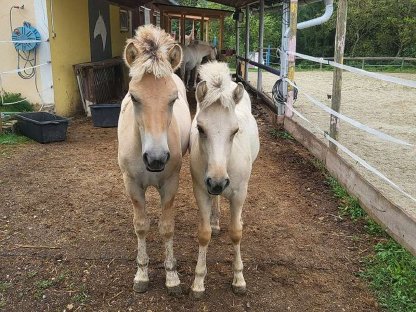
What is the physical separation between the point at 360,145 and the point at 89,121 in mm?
5347

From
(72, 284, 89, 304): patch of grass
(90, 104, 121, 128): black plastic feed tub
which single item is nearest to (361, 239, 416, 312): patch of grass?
(72, 284, 89, 304): patch of grass

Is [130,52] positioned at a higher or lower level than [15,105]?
higher

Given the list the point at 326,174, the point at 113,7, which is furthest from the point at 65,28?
the point at 326,174

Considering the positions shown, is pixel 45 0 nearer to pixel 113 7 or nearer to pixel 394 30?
pixel 113 7

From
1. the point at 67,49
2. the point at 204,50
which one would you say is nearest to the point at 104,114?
the point at 67,49

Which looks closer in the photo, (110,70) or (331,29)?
(110,70)

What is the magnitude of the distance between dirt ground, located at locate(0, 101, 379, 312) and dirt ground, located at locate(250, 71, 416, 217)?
38.1 inches

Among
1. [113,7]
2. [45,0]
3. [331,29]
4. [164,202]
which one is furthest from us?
[331,29]

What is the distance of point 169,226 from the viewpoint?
2930mm

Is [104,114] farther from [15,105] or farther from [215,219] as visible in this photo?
[215,219]

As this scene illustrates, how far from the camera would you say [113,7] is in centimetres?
1120

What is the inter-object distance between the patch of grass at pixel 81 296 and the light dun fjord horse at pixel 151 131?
354 mm

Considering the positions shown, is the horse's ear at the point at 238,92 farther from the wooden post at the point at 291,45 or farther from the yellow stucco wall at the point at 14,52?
the yellow stucco wall at the point at 14,52

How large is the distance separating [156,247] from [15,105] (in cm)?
561
